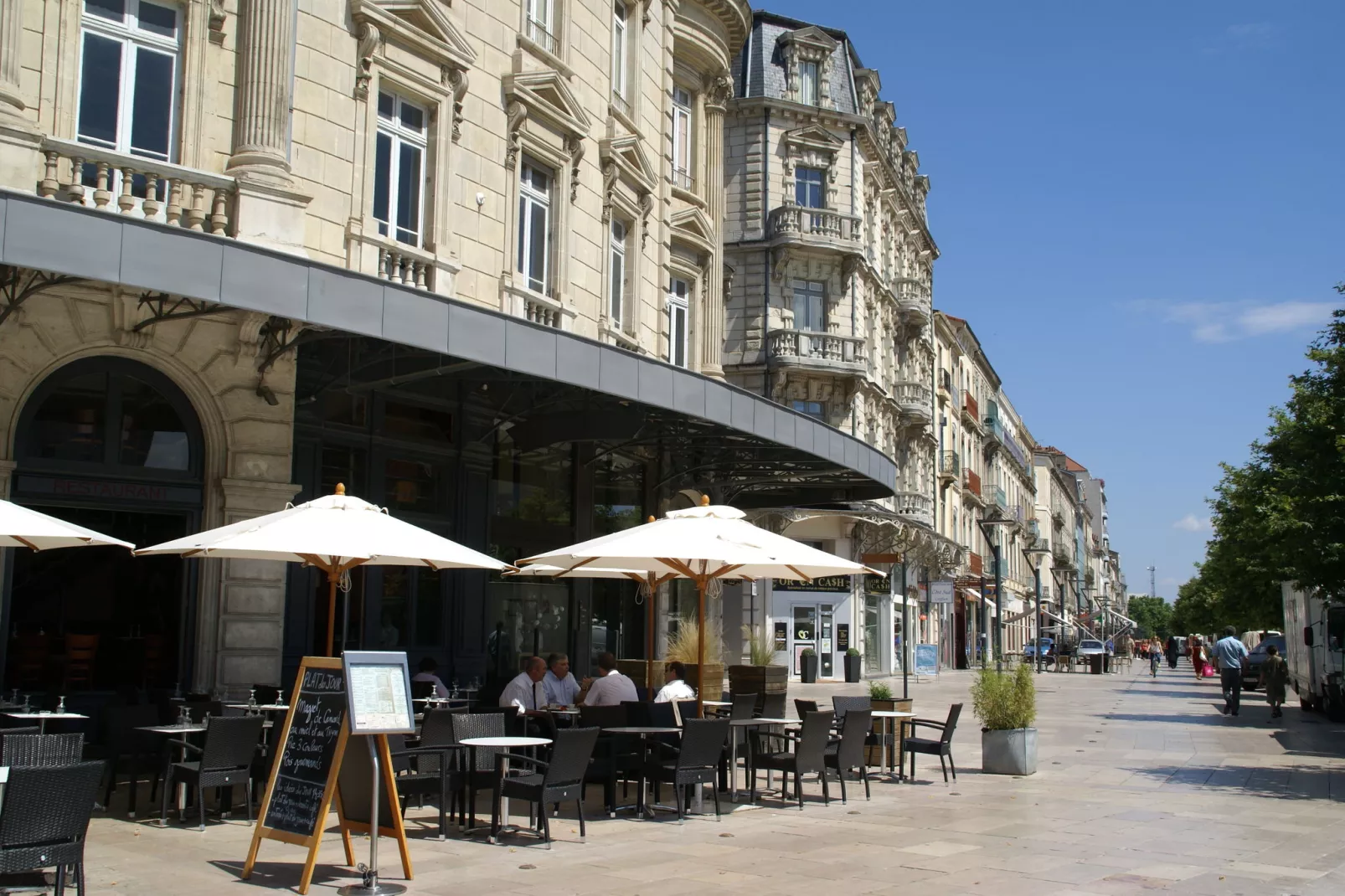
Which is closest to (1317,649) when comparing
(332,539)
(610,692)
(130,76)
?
(610,692)

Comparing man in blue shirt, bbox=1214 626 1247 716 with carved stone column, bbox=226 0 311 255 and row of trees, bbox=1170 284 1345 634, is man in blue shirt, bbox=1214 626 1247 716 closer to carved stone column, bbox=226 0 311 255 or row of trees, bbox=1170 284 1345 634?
row of trees, bbox=1170 284 1345 634

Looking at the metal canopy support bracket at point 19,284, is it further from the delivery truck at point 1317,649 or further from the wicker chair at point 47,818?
the delivery truck at point 1317,649

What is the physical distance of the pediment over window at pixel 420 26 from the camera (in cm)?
1455

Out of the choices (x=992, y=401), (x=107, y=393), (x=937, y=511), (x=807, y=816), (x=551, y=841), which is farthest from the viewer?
(x=992, y=401)

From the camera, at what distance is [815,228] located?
129 feet

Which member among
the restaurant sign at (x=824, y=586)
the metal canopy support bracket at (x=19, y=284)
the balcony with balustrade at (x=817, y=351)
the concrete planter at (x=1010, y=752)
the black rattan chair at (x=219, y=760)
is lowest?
the concrete planter at (x=1010, y=752)

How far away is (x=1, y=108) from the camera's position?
11.3 meters

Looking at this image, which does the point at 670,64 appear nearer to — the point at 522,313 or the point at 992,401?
the point at 522,313

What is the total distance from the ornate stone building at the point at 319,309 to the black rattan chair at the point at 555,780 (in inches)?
168

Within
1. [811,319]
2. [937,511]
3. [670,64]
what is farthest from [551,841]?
[937,511]

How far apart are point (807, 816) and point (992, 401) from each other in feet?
213

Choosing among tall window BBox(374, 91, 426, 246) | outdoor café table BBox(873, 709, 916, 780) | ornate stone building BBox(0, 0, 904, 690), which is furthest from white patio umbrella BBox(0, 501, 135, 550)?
outdoor café table BBox(873, 709, 916, 780)

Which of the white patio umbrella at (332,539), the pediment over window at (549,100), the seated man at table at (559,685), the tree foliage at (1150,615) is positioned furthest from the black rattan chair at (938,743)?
the tree foliage at (1150,615)

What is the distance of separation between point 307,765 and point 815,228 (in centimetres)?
3322
